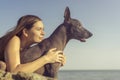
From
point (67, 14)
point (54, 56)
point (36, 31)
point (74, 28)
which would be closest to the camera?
point (54, 56)

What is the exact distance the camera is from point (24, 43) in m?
6.45

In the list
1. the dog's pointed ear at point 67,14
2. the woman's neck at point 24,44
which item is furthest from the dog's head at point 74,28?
the woman's neck at point 24,44

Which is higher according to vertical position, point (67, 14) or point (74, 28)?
point (67, 14)

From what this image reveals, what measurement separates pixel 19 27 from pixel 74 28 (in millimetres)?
1354

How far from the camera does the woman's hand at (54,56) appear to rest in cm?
620

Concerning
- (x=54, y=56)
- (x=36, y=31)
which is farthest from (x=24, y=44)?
(x=54, y=56)

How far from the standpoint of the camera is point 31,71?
6.00 m

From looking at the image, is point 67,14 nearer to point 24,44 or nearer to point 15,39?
point 24,44

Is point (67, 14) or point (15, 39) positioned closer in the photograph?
point (15, 39)

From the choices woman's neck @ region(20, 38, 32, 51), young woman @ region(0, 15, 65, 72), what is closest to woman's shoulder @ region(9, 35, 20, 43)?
young woman @ region(0, 15, 65, 72)

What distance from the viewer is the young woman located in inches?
235

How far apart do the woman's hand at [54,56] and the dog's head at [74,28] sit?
88 centimetres

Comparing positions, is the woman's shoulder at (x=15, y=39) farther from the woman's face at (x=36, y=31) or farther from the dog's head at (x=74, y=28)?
the dog's head at (x=74, y=28)

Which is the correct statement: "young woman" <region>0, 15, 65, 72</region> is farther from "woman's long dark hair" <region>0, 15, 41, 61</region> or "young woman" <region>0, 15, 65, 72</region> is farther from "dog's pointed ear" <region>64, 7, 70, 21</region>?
"dog's pointed ear" <region>64, 7, 70, 21</region>
